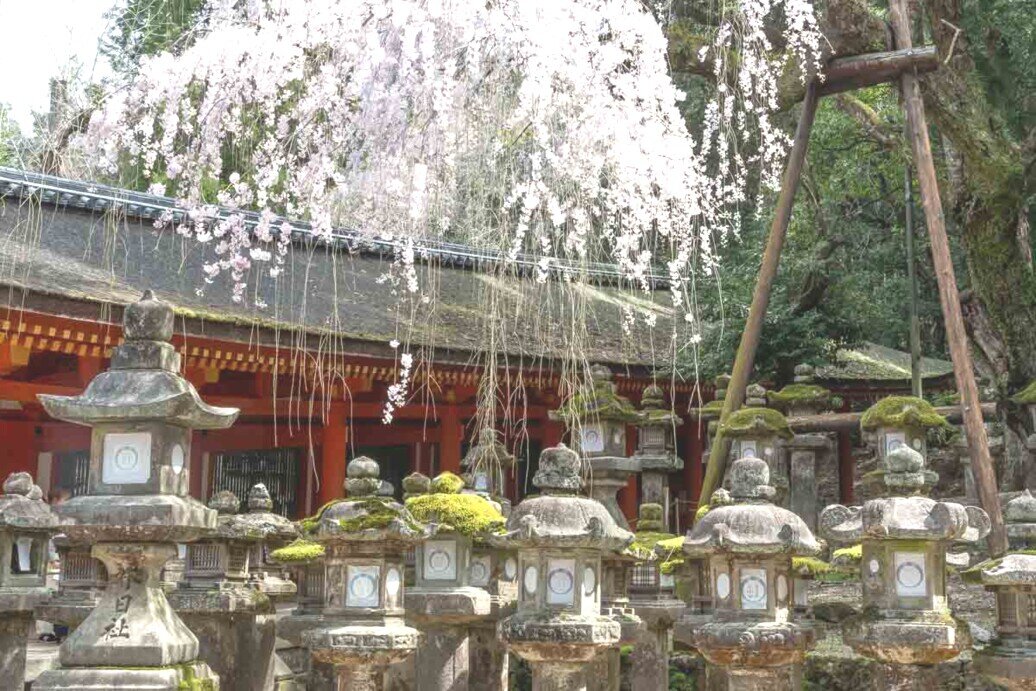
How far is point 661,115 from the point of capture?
5.27m

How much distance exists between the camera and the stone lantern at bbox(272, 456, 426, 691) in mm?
5719

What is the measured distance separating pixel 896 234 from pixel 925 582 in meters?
11.5

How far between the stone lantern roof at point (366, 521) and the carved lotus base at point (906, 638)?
2144mm

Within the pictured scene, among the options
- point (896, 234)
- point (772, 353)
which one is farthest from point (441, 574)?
point (896, 234)

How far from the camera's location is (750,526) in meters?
5.84

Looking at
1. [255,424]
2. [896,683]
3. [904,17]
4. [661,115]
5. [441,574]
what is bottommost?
[896,683]

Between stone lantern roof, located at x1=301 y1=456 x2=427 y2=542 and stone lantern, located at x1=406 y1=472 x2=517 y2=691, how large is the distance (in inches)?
14.9

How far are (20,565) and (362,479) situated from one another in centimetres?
215

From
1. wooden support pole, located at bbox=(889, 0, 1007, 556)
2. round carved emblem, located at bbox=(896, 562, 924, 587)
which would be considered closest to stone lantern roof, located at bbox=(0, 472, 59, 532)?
round carved emblem, located at bbox=(896, 562, 924, 587)

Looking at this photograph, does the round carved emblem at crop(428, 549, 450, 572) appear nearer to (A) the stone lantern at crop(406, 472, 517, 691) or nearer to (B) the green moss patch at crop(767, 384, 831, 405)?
(A) the stone lantern at crop(406, 472, 517, 691)

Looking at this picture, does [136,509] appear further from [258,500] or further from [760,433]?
[760,433]

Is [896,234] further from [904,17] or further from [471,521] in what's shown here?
[471,521]

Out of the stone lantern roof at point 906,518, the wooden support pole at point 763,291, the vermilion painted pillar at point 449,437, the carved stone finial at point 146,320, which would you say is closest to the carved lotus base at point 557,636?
the stone lantern roof at point 906,518

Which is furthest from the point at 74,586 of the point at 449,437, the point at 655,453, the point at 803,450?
the point at 803,450
